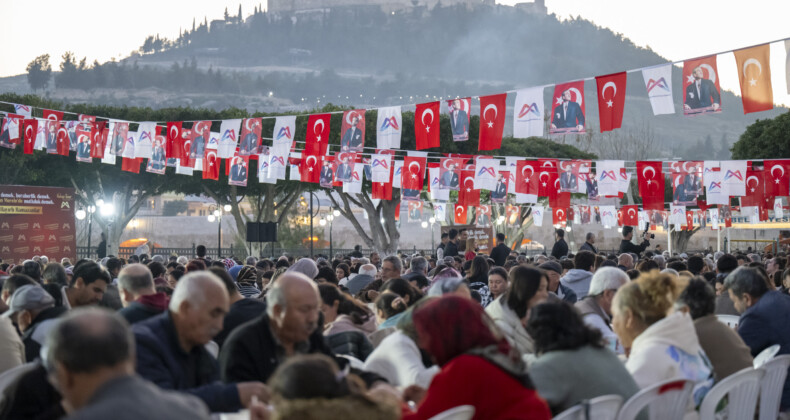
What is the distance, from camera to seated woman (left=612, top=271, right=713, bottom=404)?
16.4 ft

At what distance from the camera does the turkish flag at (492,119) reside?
51.8ft

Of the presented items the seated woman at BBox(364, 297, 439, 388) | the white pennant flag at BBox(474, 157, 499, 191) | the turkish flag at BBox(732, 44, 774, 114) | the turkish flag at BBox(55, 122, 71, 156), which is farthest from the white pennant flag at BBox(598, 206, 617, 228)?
the seated woman at BBox(364, 297, 439, 388)

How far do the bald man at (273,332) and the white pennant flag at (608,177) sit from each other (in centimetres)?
2134

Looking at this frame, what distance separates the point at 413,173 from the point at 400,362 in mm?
20094

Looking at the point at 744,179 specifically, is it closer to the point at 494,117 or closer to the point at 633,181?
the point at 494,117

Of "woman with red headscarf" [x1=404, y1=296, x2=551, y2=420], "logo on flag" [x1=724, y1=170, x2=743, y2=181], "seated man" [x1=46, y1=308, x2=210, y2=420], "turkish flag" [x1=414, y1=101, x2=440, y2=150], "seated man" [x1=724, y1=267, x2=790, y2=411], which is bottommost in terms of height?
"seated man" [x1=724, y1=267, x2=790, y2=411]

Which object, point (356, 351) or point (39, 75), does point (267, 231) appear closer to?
point (356, 351)

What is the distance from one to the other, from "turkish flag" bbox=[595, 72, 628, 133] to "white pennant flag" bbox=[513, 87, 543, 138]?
109 centimetres

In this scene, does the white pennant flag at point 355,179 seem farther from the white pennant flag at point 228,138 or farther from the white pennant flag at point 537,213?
the white pennant flag at point 537,213

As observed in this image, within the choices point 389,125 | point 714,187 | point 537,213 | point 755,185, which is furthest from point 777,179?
point 537,213

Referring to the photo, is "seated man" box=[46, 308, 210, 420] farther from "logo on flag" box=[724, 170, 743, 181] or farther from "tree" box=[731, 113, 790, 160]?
"tree" box=[731, 113, 790, 160]

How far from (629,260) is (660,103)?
96.5 inches

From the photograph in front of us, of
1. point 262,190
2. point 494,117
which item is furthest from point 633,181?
point 494,117

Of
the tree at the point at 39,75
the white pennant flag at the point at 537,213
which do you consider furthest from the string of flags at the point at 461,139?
the tree at the point at 39,75
